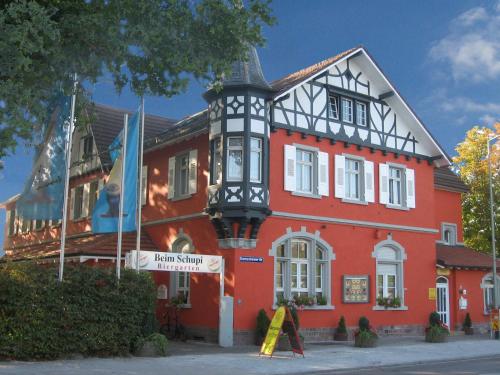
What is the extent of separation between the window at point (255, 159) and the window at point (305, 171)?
2.25 metres

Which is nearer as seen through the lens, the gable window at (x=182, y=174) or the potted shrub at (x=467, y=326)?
the gable window at (x=182, y=174)

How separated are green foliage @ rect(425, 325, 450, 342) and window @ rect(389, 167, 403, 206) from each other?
526 centimetres

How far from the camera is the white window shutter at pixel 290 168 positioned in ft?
71.9

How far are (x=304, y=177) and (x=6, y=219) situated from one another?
23102 mm

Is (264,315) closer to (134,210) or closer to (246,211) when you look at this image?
(246,211)

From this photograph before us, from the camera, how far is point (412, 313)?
987 inches

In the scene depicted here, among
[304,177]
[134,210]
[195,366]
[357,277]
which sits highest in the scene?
[304,177]

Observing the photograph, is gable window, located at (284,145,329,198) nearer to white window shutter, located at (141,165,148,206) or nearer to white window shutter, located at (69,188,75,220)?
white window shutter, located at (141,165,148,206)

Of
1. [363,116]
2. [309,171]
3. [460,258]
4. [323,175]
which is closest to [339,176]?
[323,175]

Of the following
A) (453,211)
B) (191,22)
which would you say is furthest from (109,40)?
(453,211)

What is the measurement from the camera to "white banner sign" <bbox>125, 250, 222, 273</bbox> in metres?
17.5

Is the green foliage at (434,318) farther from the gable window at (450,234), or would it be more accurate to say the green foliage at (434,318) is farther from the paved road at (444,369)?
the paved road at (444,369)

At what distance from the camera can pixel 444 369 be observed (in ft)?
50.2

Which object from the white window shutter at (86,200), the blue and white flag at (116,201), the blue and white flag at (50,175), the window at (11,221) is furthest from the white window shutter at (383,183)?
the window at (11,221)
